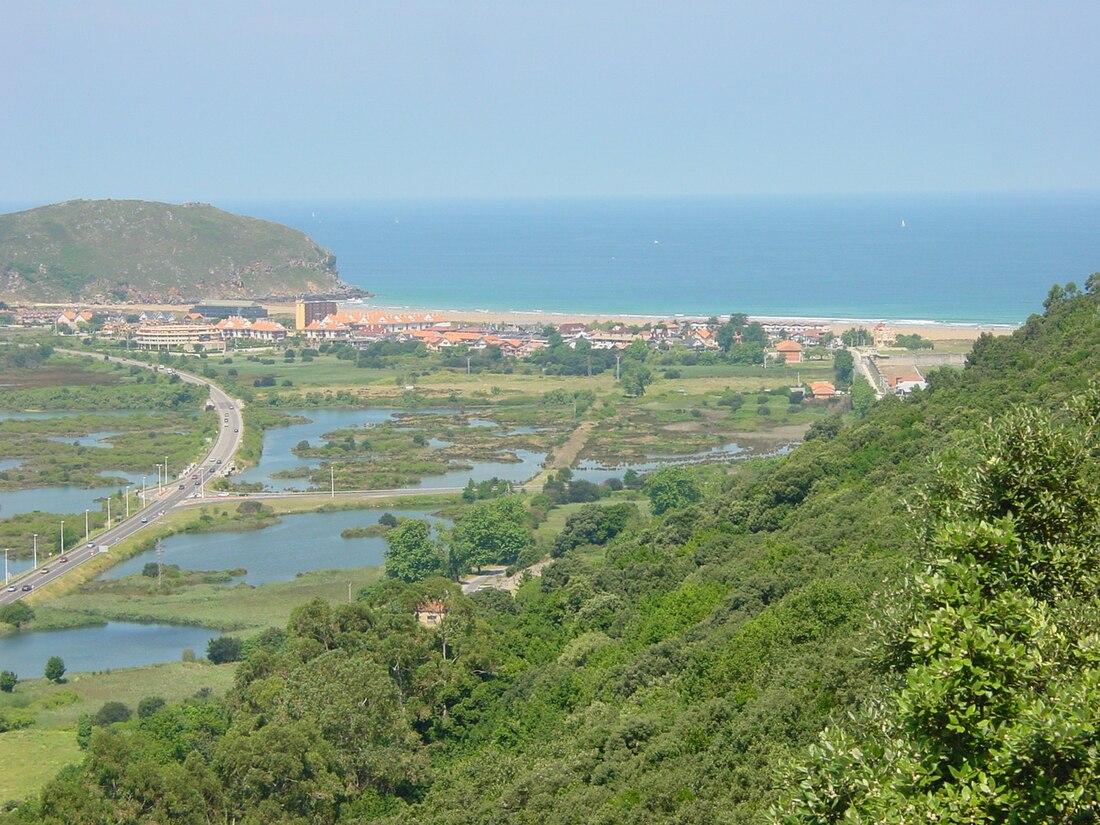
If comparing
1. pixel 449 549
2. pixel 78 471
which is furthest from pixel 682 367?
pixel 449 549

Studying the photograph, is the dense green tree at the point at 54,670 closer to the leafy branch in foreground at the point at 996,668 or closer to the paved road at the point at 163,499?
the paved road at the point at 163,499

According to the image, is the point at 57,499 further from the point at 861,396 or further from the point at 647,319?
the point at 647,319

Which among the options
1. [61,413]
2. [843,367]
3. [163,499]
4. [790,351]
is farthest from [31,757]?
[790,351]

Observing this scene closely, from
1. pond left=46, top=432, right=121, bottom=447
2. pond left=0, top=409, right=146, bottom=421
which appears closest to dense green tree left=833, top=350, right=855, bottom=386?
pond left=0, top=409, right=146, bottom=421

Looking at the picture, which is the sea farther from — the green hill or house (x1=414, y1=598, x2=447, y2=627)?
house (x1=414, y1=598, x2=447, y2=627)

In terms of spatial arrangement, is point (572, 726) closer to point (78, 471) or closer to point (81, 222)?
point (78, 471)
